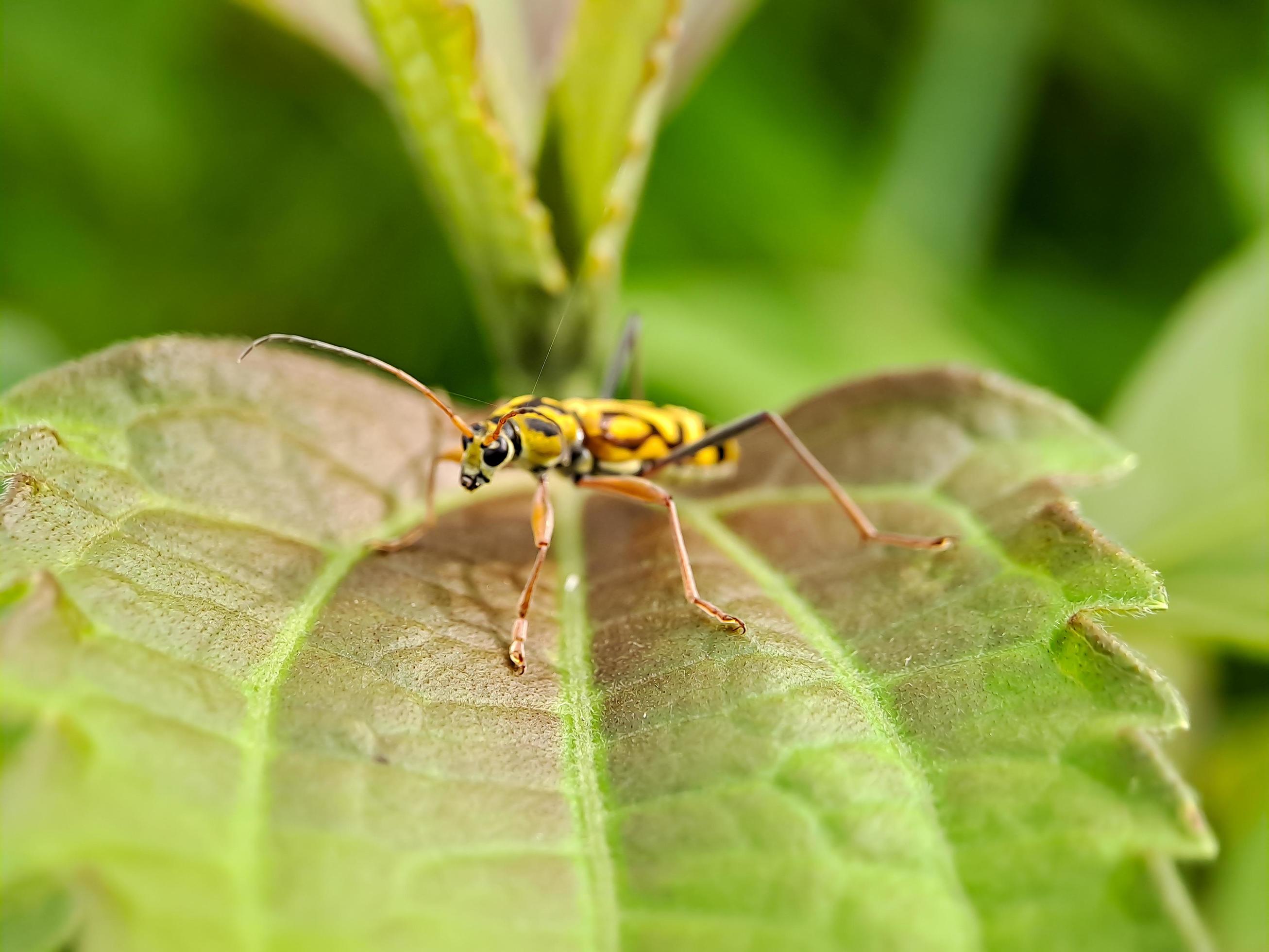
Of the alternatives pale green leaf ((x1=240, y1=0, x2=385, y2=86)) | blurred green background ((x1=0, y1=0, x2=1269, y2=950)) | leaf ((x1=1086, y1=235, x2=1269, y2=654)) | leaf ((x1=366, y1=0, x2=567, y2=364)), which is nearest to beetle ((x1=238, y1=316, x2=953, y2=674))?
leaf ((x1=366, y1=0, x2=567, y2=364))

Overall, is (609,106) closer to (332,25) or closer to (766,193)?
(332,25)

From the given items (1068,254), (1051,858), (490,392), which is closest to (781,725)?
(1051,858)

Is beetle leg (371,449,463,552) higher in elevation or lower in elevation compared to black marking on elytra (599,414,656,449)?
lower

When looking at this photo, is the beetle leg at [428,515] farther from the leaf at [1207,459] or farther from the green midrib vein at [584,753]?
the leaf at [1207,459]

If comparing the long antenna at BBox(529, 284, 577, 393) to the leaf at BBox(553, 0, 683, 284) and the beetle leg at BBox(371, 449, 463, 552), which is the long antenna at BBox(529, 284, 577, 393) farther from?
the beetle leg at BBox(371, 449, 463, 552)

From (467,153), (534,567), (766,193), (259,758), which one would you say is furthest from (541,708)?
(766,193)

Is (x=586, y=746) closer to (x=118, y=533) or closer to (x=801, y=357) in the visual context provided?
(x=118, y=533)
